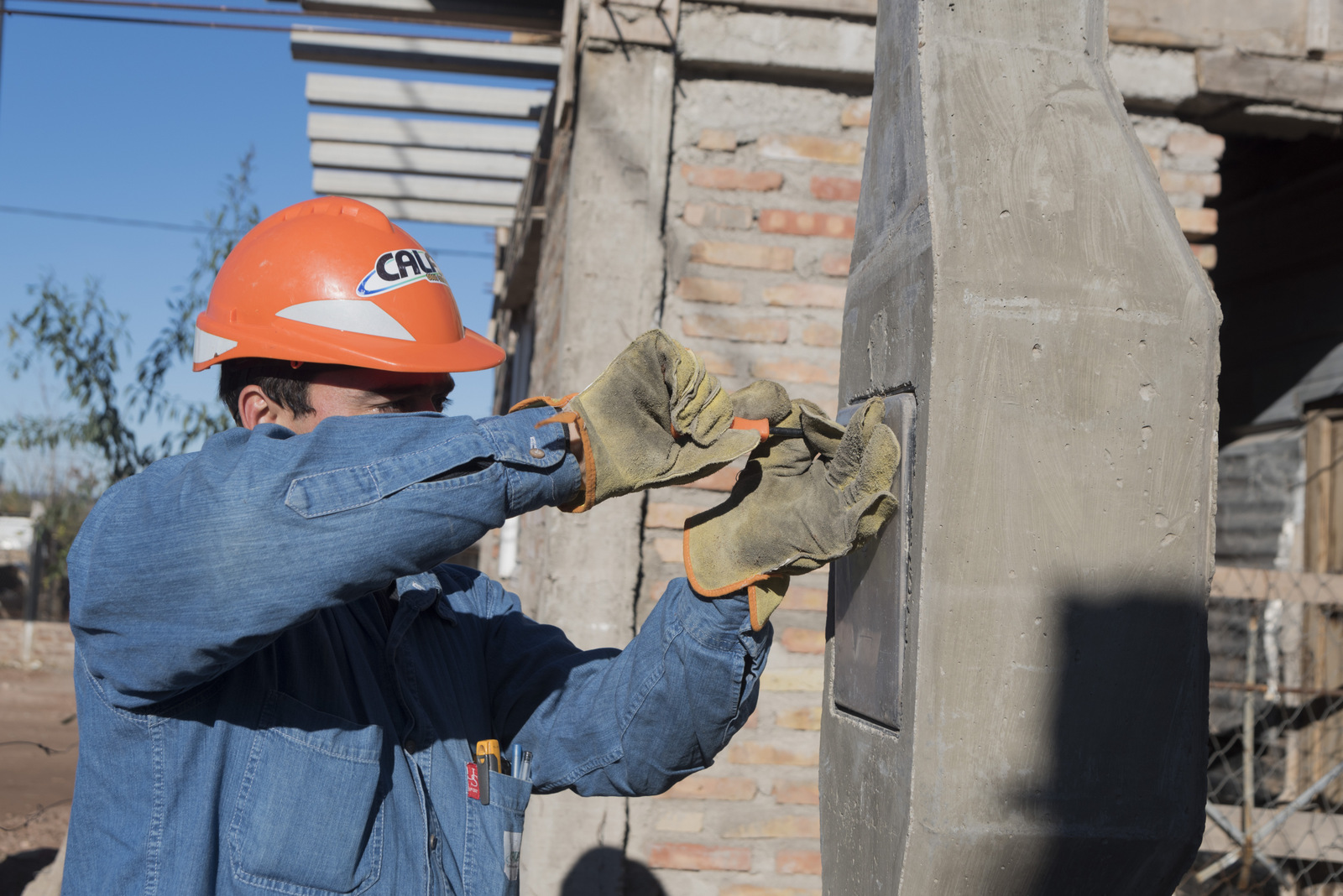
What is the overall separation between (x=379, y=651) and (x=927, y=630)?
897 mm

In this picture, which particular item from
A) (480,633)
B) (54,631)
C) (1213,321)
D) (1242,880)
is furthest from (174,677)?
(54,631)

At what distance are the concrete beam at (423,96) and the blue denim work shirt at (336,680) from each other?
154 inches

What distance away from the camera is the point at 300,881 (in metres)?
1.35

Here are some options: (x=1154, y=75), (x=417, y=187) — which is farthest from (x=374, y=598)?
(x=417, y=187)

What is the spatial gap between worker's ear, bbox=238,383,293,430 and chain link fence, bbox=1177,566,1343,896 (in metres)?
3.43

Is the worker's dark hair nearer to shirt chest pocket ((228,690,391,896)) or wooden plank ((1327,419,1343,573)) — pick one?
shirt chest pocket ((228,690,391,896))

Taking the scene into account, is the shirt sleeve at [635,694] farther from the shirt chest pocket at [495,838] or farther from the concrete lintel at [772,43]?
the concrete lintel at [772,43]

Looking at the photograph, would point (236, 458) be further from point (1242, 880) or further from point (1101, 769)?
point (1242, 880)

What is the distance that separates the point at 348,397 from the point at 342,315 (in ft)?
0.43

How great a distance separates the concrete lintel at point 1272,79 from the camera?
10.7 feet

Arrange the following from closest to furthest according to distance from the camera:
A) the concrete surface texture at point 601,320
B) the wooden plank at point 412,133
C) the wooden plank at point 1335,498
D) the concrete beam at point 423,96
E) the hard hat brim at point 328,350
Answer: the hard hat brim at point 328,350, the concrete surface texture at point 601,320, the wooden plank at point 1335,498, the concrete beam at point 423,96, the wooden plank at point 412,133

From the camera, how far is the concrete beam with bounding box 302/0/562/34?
4137 millimetres

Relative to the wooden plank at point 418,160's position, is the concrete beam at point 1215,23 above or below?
below

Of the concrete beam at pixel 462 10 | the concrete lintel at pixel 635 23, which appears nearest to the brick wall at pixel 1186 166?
the concrete lintel at pixel 635 23
